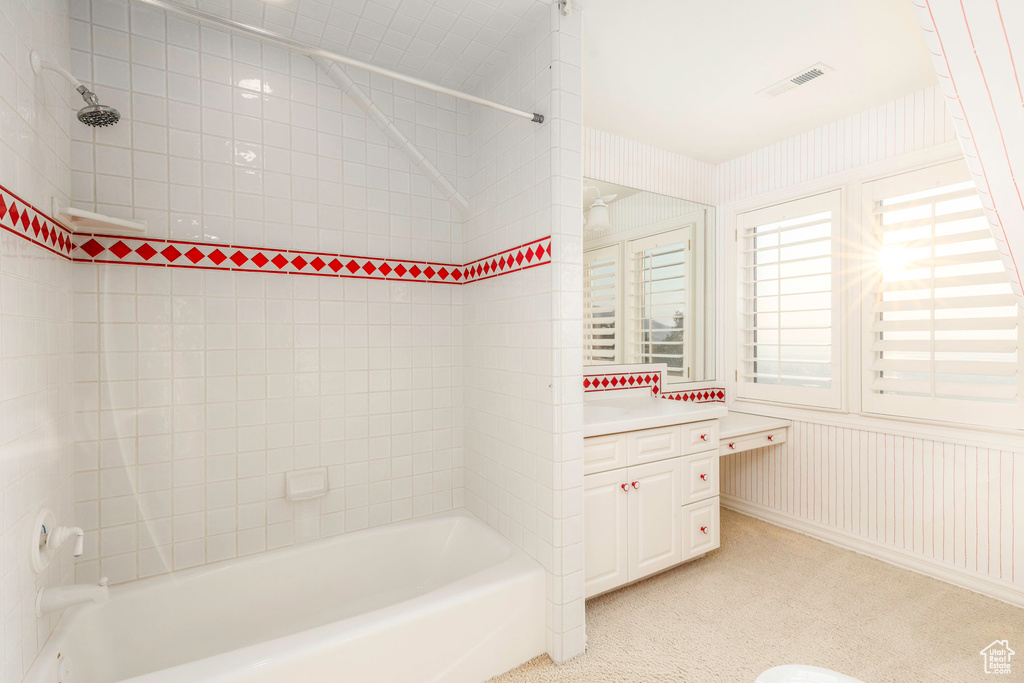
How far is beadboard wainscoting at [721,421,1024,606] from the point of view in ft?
7.14

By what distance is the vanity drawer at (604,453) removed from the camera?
6.56ft

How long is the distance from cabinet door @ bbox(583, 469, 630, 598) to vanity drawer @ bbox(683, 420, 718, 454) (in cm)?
45

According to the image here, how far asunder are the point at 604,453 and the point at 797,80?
A: 2.07 m

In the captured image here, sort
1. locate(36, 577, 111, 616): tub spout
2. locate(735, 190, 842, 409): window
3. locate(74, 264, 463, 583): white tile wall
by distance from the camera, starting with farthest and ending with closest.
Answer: locate(735, 190, 842, 409): window, locate(74, 264, 463, 583): white tile wall, locate(36, 577, 111, 616): tub spout

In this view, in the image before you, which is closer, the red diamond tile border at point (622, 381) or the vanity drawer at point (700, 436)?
the vanity drawer at point (700, 436)

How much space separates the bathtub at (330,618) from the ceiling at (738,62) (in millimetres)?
2244

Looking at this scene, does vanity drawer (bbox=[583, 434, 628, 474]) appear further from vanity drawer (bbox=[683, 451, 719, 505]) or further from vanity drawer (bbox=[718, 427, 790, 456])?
vanity drawer (bbox=[718, 427, 790, 456])

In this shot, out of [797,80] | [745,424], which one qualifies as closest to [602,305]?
[745,424]

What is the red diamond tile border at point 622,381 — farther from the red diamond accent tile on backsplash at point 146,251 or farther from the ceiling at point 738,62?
the red diamond accent tile on backsplash at point 146,251

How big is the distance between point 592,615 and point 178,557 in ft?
5.59

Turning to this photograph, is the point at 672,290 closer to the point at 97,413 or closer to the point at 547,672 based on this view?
the point at 547,672

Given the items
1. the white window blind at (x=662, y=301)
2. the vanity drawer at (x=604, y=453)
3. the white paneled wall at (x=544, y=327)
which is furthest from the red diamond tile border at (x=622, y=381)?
the white paneled wall at (x=544, y=327)

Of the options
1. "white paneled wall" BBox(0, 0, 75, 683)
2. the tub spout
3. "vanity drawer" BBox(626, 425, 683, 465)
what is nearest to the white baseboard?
"vanity drawer" BBox(626, 425, 683, 465)

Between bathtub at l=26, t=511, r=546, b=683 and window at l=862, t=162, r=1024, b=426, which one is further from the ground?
window at l=862, t=162, r=1024, b=426
